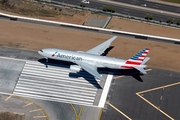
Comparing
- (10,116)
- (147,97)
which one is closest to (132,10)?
(147,97)

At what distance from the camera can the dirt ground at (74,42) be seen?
220 feet

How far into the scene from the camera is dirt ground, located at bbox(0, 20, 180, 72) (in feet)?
220

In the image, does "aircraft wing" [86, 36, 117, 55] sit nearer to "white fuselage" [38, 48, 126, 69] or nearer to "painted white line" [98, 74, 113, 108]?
"white fuselage" [38, 48, 126, 69]

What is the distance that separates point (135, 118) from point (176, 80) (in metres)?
22.2

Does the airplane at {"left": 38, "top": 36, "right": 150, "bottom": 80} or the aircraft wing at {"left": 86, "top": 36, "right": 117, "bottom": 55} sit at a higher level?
the aircraft wing at {"left": 86, "top": 36, "right": 117, "bottom": 55}

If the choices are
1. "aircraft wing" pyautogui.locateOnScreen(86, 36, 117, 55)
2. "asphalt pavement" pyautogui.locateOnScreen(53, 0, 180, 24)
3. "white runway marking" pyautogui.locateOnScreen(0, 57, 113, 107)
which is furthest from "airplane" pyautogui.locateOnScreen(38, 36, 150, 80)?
"asphalt pavement" pyautogui.locateOnScreen(53, 0, 180, 24)

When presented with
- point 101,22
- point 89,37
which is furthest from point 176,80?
point 101,22

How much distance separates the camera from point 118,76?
6209 cm

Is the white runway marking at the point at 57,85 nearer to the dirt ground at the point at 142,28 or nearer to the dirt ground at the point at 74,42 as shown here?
the dirt ground at the point at 74,42

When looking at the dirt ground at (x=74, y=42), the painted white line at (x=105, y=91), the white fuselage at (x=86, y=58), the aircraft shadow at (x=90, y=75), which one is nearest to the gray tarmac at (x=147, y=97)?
the painted white line at (x=105, y=91)

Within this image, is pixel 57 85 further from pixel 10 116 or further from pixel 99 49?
pixel 99 49

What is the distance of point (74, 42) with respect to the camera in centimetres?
6988

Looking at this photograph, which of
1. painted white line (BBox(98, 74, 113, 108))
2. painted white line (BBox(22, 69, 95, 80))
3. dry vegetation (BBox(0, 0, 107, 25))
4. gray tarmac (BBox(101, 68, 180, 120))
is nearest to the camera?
gray tarmac (BBox(101, 68, 180, 120))

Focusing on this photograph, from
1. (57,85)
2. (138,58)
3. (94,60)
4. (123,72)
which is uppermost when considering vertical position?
(138,58)
